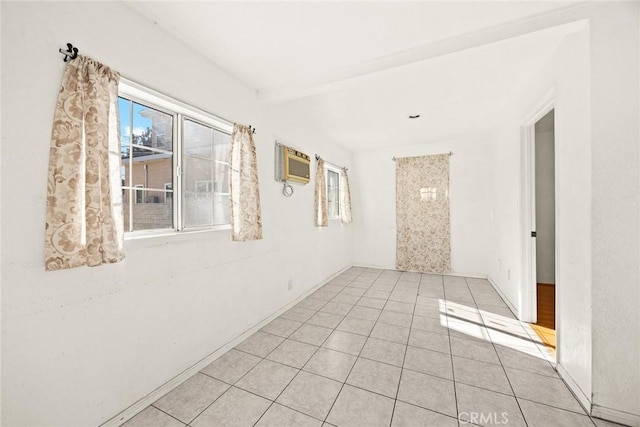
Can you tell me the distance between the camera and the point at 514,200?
9.57 feet

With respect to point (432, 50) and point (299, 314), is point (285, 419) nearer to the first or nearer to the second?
point (299, 314)

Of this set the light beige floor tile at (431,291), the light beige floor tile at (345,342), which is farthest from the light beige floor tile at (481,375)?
the light beige floor tile at (431,291)

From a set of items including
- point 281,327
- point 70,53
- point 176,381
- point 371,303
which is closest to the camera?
point 70,53

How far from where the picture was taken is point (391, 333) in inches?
97.0

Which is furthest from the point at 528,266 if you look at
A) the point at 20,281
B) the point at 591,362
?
the point at 20,281

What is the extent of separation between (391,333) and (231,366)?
59.7 inches

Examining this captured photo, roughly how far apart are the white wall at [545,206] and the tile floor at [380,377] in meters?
2.06

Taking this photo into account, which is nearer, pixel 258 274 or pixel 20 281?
pixel 20 281

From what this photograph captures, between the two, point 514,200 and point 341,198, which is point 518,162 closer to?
point 514,200

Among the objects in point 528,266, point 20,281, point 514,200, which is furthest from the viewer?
point 514,200

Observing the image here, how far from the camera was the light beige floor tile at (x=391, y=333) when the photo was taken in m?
2.35

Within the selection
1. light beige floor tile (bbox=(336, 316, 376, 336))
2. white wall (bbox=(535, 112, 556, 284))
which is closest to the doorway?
white wall (bbox=(535, 112, 556, 284))

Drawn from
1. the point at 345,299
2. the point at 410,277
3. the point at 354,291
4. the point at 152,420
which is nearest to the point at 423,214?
the point at 410,277

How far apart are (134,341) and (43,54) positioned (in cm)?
161
